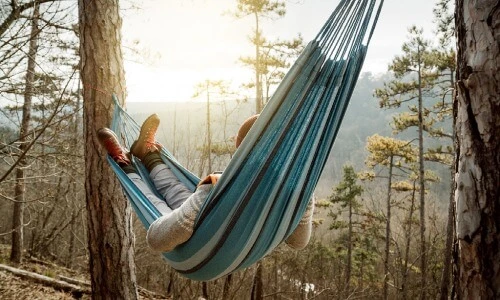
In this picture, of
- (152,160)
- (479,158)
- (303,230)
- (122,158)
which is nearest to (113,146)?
(122,158)

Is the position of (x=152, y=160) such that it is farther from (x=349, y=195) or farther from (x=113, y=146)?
(x=349, y=195)

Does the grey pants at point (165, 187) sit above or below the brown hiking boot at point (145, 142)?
below

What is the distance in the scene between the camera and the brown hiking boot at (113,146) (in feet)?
5.70

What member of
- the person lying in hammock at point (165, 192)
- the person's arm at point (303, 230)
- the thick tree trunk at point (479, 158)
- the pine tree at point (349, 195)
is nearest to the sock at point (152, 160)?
the person lying in hammock at point (165, 192)

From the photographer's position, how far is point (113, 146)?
179cm

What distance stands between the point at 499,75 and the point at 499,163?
0.18 m

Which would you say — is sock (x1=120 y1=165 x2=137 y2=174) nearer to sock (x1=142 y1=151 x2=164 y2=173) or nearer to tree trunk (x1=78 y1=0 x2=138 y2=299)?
sock (x1=142 y1=151 x2=164 y2=173)

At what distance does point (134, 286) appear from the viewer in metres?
2.01

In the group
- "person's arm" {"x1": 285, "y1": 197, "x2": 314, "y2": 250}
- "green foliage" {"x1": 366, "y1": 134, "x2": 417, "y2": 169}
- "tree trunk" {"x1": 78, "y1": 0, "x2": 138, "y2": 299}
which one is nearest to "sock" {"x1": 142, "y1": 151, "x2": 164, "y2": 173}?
"tree trunk" {"x1": 78, "y1": 0, "x2": 138, "y2": 299}

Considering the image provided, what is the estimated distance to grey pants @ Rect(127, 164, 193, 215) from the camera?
1.60m

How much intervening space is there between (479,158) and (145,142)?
164 centimetres

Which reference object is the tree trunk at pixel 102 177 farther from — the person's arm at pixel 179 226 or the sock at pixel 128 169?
the person's arm at pixel 179 226

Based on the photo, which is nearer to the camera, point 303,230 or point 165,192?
point 303,230

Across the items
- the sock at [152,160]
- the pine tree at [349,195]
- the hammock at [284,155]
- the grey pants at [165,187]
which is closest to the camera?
the hammock at [284,155]
